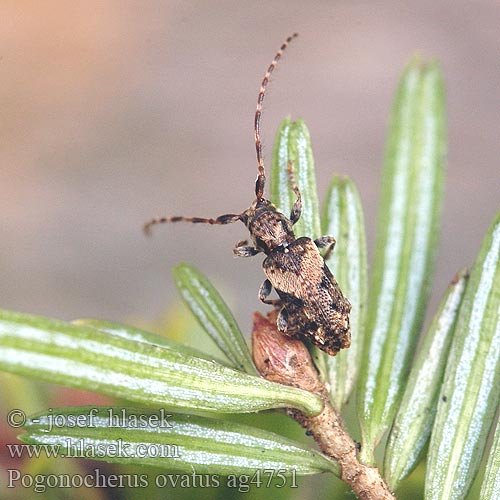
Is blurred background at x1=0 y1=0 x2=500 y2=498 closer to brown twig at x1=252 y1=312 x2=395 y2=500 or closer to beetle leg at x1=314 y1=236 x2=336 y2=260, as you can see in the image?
beetle leg at x1=314 y1=236 x2=336 y2=260

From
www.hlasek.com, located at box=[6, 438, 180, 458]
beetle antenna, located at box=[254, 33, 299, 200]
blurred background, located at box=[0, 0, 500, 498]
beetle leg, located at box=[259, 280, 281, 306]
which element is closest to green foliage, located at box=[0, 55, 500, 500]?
www.hlasek.com, located at box=[6, 438, 180, 458]

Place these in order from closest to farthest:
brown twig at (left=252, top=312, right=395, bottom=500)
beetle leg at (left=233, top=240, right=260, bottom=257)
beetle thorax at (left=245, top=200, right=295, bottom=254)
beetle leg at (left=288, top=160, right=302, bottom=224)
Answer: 1. brown twig at (left=252, top=312, right=395, bottom=500)
2. beetle leg at (left=288, top=160, right=302, bottom=224)
3. beetle thorax at (left=245, top=200, right=295, bottom=254)
4. beetle leg at (left=233, top=240, right=260, bottom=257)

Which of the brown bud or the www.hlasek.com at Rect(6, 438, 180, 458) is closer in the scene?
the www.hlasek.com at Rect(6, 438, 180, 458)

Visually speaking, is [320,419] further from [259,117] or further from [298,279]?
[259,117]

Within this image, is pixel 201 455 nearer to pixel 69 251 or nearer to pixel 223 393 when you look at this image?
pixel 223 393

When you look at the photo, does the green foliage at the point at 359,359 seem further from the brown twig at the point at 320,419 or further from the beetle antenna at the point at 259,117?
the beetle antenna at the point at 259,117

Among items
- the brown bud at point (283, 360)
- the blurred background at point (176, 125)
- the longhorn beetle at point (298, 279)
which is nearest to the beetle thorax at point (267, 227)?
the longhorn beetle at point (298, 279)

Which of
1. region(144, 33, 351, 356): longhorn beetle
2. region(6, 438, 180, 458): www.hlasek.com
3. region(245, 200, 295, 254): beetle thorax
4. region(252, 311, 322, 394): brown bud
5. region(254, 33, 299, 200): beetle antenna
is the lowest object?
region(6, 438, 180, 458): www.hlasek.com
